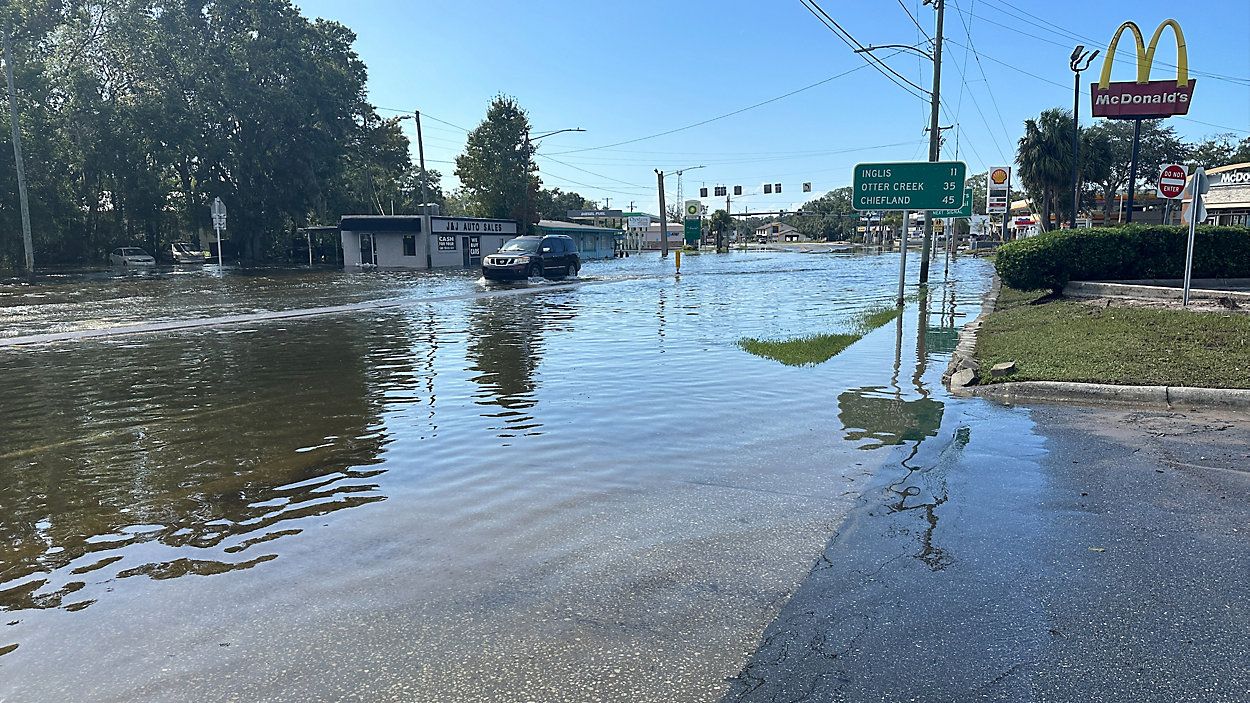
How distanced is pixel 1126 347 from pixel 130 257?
5316 cm

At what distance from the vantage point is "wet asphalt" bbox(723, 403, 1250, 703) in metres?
3.14

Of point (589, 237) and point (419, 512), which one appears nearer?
point (419, 512)

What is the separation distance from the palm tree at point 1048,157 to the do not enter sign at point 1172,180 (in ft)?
141

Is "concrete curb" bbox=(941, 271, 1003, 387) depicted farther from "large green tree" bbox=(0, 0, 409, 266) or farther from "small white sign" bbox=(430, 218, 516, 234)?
"large green tree" bbox=(0, 0, 409, 266)

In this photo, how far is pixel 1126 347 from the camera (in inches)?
407

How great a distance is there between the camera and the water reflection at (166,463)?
14.9 feet

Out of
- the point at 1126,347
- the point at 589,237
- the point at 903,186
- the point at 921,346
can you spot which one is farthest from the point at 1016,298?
the point at 589,237

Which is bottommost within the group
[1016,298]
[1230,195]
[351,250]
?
[1016,298]

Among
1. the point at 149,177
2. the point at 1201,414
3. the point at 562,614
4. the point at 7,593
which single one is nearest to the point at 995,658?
the point at 562,614

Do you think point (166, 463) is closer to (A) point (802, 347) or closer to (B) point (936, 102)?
(A) point (802, 347)

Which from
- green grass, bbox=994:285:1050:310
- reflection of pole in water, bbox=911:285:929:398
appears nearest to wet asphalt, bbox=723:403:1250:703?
reflection of pole in water, bbox=911:285:929:398

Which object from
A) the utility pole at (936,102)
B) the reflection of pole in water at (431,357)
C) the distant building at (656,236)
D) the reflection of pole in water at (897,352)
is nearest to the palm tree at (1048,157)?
the utility pole at (936,102)

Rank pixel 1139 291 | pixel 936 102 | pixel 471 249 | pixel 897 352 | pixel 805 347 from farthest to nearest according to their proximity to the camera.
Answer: pixel 471 249 < pixel 936 102 < pixel 1139 291 < pixel 805 347 < pixel 897 352

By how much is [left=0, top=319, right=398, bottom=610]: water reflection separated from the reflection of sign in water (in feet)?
14.4
